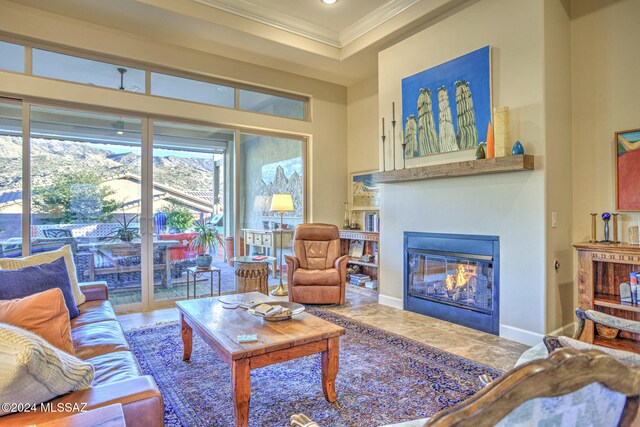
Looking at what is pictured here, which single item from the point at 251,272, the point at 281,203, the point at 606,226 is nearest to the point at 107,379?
the point at 251,272

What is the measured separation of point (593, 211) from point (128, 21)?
523 centimetres

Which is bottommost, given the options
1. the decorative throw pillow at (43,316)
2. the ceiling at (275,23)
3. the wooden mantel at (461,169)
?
the decorative throw pillow at (43,316)

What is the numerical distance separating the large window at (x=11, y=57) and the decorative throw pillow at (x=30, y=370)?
154 inches

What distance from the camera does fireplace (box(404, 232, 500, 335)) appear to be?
3.59m

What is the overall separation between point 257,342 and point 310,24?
13.7 ft

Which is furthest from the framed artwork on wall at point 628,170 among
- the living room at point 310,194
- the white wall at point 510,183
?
the white wall at point 510,183

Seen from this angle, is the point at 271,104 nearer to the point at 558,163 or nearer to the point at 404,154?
the point at 404,154

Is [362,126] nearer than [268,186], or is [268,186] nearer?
[268,186]

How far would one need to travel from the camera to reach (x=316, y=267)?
16.0 feet

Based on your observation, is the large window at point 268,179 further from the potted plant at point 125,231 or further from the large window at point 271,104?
the potted plant at point 125,231

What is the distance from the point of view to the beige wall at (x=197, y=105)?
3.81 meters

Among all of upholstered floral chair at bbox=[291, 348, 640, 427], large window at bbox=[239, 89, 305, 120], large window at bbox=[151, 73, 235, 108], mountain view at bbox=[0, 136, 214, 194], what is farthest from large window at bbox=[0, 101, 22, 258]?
upholstered floral chair at bbox=[291, 348, 640, 427]

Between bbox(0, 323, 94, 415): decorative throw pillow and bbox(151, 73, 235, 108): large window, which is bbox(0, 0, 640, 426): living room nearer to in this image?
bbox(151, 73, 235, 108): large window

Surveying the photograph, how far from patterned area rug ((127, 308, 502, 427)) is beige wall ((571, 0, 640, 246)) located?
1971mm
